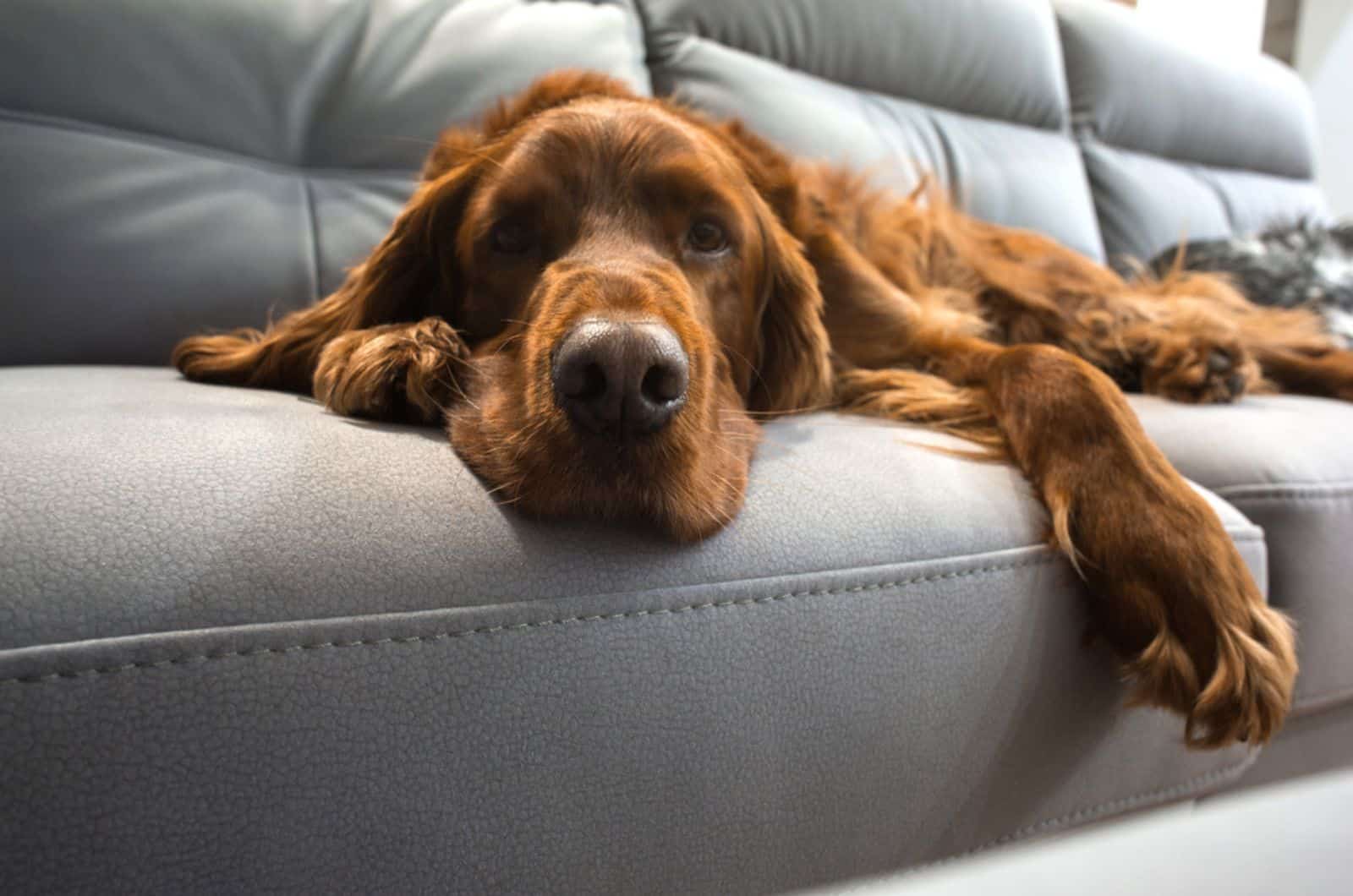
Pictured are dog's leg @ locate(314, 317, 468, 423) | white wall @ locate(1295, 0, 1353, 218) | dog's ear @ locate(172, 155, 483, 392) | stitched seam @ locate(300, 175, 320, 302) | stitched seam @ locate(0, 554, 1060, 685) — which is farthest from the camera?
white wall @ locate(1295, 0, 1353, 218)

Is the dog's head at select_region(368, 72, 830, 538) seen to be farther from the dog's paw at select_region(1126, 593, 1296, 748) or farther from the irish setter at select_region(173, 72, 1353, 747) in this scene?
the dog's paw at select_region(1126, 593, 1296, 748)

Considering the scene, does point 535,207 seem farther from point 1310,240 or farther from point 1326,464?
point 1310,240

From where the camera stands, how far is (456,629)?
658 mm

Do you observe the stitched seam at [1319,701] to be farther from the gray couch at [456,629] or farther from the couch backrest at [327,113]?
the couch backrest at [327,113]

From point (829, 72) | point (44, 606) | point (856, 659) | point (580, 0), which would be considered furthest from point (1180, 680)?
point (829, 72)

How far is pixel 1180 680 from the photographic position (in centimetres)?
91

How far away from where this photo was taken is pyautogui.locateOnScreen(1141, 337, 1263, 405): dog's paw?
1.62 meters

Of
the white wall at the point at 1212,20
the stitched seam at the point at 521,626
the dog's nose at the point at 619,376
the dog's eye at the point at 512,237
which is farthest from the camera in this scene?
the white wall at the point at 1212,20

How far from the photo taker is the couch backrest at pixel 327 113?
1595 mm

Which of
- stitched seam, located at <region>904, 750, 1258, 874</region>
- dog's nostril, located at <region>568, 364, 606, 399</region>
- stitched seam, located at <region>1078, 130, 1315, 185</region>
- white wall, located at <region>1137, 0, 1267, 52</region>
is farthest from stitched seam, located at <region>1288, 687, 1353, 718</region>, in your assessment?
white wall, located at <region>1137, 0, 1267, 52</region>

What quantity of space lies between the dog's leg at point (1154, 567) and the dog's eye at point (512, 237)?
642 millimetres

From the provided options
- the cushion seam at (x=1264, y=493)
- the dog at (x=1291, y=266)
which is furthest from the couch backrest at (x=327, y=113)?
the cushion seam at (x=1264, y=493)

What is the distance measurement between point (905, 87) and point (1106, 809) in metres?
2.29

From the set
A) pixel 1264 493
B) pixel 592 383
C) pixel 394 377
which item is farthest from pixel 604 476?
pixel 1264 493
